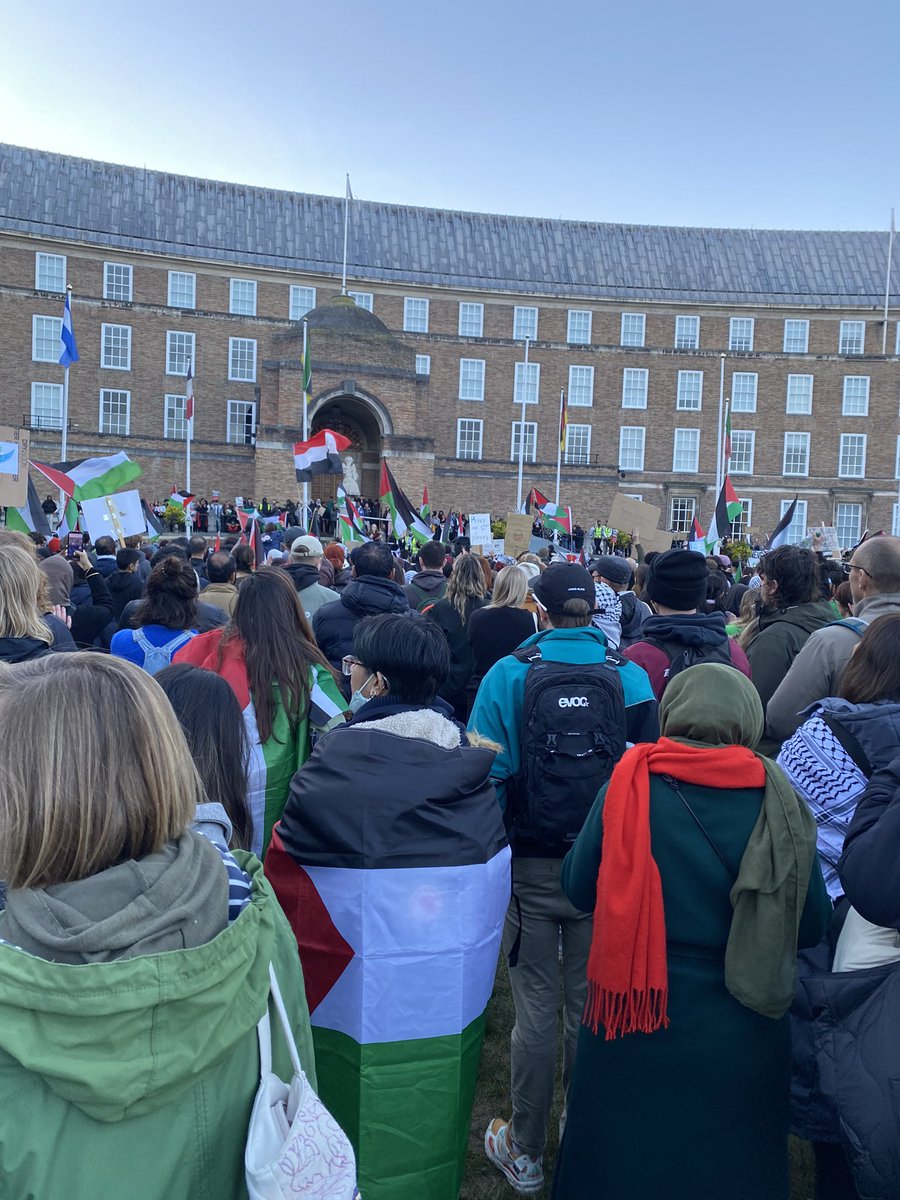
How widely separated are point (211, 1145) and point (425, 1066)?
1.27m

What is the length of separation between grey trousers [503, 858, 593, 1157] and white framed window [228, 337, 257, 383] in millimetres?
42021

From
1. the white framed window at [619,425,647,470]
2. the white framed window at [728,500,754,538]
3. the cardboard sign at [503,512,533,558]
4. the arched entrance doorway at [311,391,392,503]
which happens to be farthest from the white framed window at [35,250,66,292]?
the cardboard sign at [503,512,533,558]

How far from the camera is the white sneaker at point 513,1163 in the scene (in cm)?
387

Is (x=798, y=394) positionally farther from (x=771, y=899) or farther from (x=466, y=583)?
(x=771, y=899)

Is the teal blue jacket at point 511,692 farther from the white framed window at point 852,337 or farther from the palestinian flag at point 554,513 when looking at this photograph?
the white framed window at point 852,337

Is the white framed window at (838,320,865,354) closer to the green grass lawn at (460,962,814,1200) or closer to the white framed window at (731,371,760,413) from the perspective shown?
the white framed window at (731,371,760,413)

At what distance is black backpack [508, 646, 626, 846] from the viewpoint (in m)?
3.72

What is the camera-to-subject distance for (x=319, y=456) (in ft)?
56.0

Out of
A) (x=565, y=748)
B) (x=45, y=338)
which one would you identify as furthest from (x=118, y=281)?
(x=565, y=748)

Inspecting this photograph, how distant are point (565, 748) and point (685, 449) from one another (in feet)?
150

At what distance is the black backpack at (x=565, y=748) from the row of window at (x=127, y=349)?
39.1 m

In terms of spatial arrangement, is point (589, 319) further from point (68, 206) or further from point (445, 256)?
point (68, 206)

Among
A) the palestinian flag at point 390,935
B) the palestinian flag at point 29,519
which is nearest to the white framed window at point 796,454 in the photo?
the palestinian flag at point 29,519

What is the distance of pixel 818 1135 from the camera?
9.99 feet
